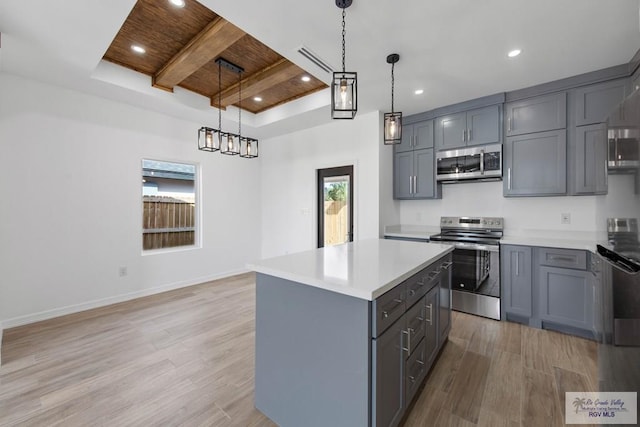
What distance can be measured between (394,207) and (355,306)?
10.6 feet

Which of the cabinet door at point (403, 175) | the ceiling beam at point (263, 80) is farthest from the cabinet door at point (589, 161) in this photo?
the ceiling beam at point (263, 80)

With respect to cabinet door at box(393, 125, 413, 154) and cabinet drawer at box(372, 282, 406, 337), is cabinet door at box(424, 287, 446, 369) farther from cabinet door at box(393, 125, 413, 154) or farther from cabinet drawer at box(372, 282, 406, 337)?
cabinet door at box(393, 125, 413, 154)

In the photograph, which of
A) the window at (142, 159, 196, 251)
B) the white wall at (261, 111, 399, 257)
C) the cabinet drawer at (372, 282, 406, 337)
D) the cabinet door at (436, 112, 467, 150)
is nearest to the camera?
the cabinet drawer at (372, 282, 406, 337)

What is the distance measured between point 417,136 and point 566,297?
2.62 m

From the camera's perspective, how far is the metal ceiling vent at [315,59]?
2.50 m

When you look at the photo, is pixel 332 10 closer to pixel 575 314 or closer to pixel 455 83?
pixel 455 83

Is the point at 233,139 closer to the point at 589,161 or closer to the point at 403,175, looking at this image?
the point at 403,175

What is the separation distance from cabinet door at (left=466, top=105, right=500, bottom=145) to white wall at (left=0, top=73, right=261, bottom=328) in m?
4.22

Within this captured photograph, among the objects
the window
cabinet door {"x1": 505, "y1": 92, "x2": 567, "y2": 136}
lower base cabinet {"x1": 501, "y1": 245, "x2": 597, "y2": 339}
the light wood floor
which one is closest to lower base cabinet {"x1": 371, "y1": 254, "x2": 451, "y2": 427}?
the light wood floor

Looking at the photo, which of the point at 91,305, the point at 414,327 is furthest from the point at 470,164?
the point at 91,305

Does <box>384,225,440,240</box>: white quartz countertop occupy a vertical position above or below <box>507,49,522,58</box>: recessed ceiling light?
below

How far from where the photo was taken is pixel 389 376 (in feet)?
4.60

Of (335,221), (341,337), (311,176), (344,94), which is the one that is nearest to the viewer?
(341,337)

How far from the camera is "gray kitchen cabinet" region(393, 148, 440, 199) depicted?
3.88 metres
